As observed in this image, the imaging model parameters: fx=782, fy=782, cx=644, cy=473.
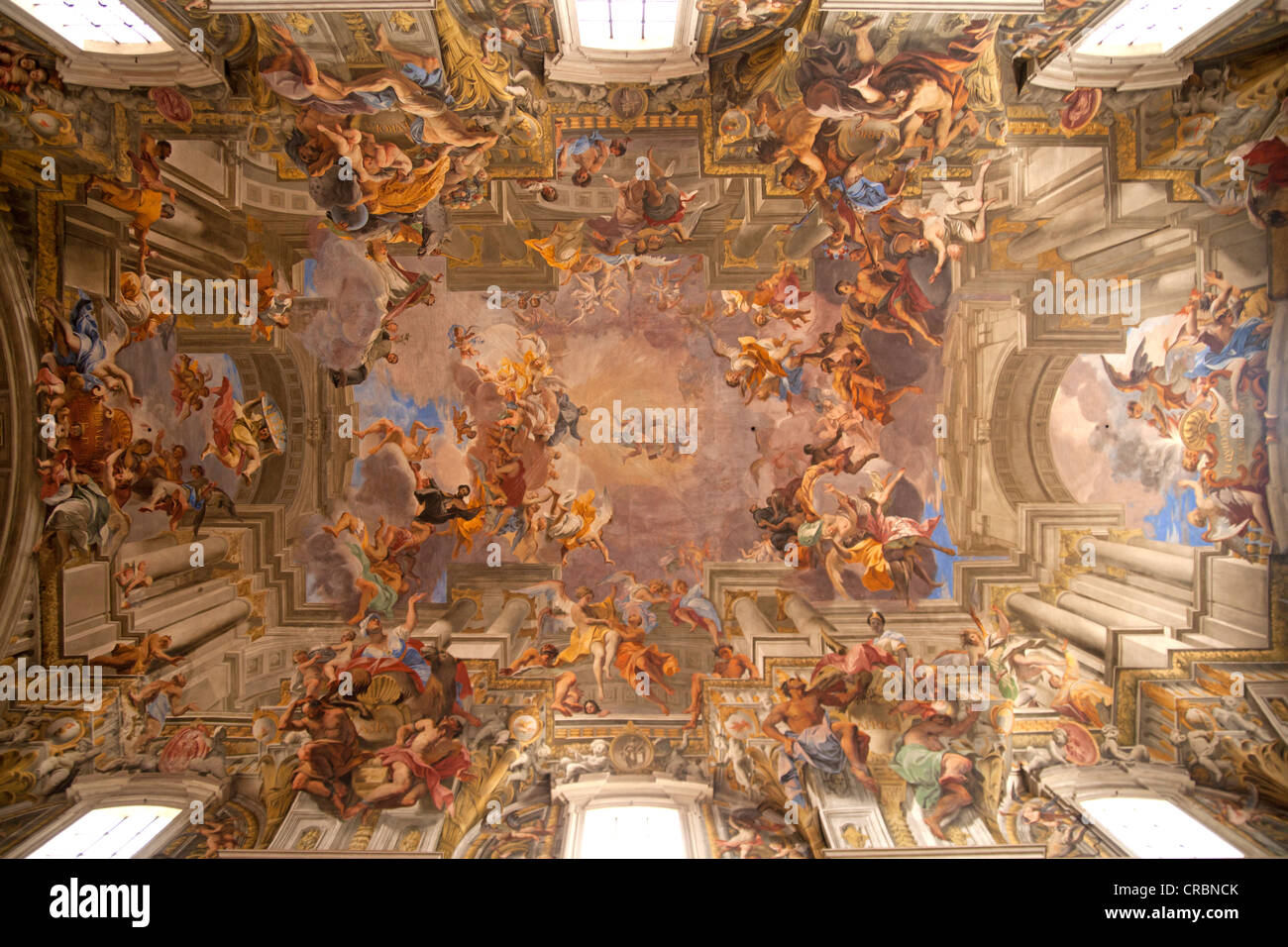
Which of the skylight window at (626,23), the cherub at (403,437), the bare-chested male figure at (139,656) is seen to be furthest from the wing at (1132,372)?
the bare-chested male figure at (139,656)

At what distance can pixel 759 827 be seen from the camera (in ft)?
33.4

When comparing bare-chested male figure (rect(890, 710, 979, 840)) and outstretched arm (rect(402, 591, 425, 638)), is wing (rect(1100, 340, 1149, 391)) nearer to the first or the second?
bare-chested male figure (rect(890, 710, 979, 840))

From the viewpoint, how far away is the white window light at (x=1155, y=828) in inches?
369

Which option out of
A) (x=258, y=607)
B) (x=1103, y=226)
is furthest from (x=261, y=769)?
(x=1103, y=226)

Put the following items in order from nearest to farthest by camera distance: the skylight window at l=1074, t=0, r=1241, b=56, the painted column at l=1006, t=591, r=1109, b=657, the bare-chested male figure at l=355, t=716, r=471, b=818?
the skylight window at l=1074, t=0, r=1241, b=56
the bare-chested male figure at l=355, t=716, r=471, b=818
the painted column at l=1006, t=591, r=1109, b=657

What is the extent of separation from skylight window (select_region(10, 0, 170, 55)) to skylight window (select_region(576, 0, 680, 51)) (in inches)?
219

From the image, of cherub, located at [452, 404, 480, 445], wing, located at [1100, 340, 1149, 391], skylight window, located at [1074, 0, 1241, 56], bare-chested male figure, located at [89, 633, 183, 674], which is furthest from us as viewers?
cherub, located at [452, 404, 480, 445]

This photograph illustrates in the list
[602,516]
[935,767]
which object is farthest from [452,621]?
[935,767]

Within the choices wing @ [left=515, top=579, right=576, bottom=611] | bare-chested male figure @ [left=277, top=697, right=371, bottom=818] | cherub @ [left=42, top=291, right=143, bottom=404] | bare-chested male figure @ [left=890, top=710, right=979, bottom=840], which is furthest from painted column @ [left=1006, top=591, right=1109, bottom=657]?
cherub @ [left=42, top=291, right=143, bottom=404]

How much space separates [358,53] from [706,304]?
5789 mm

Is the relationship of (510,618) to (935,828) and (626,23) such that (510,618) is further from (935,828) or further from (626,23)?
(626,23)

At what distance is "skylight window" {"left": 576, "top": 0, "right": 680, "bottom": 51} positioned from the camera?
10.3 meters

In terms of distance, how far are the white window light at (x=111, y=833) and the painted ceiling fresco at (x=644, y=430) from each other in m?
0.21
